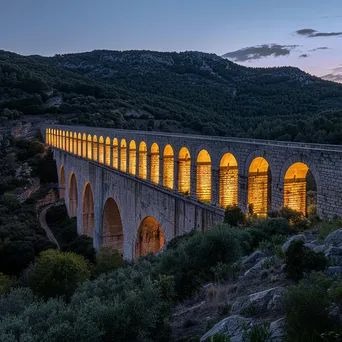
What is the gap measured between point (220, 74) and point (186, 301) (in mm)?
105137

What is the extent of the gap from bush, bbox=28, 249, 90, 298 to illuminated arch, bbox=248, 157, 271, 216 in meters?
6.30

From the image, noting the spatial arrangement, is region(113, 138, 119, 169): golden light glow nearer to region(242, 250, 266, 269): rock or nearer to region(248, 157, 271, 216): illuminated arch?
region(248, 157, 271, 216): illuminated arch

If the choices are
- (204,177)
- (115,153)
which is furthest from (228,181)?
(115,153)

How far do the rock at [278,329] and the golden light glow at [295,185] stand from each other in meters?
7.71

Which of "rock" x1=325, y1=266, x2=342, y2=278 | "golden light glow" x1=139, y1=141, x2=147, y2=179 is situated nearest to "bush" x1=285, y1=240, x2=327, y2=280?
"rock" x1=325, y1=266, x2=342, y2=278

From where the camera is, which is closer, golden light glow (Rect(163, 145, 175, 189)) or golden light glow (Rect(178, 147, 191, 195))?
golden light glow (Rect(178, 147, 191, 195))

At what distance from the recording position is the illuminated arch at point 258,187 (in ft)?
44.3

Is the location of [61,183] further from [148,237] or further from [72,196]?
[148,237]

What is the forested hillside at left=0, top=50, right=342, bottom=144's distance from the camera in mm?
56000

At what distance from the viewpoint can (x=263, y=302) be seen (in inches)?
217

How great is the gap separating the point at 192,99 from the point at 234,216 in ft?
253

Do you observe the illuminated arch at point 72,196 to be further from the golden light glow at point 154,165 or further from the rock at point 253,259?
the rock at point 253,259

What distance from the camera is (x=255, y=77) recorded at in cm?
9512

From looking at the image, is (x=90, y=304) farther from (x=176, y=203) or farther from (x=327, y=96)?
(x=327, y=96)
